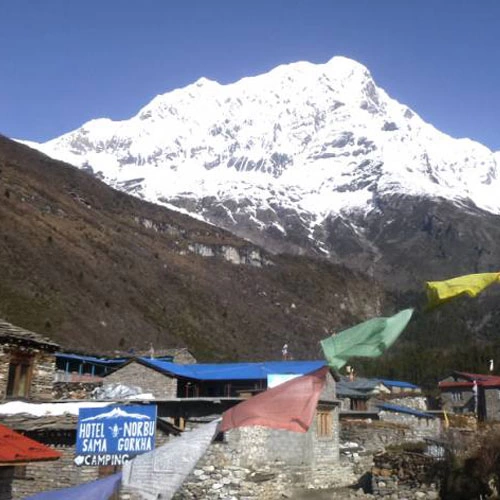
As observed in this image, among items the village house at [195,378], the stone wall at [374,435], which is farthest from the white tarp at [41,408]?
the stone wall at [374,435]

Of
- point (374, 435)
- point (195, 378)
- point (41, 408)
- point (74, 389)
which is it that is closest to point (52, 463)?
point (41, 408)

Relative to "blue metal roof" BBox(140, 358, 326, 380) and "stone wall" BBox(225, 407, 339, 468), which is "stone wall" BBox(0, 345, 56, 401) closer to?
"blue metal roof" BBox(140, 358, 326, 380)

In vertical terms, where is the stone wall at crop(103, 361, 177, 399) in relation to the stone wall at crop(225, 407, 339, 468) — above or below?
above

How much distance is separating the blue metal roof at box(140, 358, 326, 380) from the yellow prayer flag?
22577 mm

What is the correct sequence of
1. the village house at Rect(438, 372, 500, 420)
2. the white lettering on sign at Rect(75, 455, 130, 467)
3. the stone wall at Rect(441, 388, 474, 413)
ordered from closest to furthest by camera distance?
1. the white lettering on sign at Rect(75, 455, 130, 467)
2. the village house at Rect(438, 372, 500, 420)
3. the stone wall at Rect(441, 388, 474, 413)

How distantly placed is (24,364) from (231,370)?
35.4 ft

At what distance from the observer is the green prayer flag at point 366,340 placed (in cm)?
775

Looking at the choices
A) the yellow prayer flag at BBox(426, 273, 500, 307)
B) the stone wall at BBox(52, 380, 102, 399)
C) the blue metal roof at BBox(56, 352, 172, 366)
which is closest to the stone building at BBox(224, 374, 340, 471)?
the stone wall at BBox(52, 380, 102, 399)

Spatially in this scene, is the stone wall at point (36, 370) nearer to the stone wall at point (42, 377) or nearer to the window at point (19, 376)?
the stone wall at point (42, 377)

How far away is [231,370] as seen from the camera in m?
33.9

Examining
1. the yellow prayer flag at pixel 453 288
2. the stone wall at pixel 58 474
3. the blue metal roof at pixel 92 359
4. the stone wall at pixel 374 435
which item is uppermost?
the blue metal roof at pixel 92 359

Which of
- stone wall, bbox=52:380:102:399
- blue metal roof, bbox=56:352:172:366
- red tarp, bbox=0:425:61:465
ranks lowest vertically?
red tarp, bbox=0:425:61:465

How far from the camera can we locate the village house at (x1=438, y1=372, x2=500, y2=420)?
63688 mm

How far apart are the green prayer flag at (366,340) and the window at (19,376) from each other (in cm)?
2007
